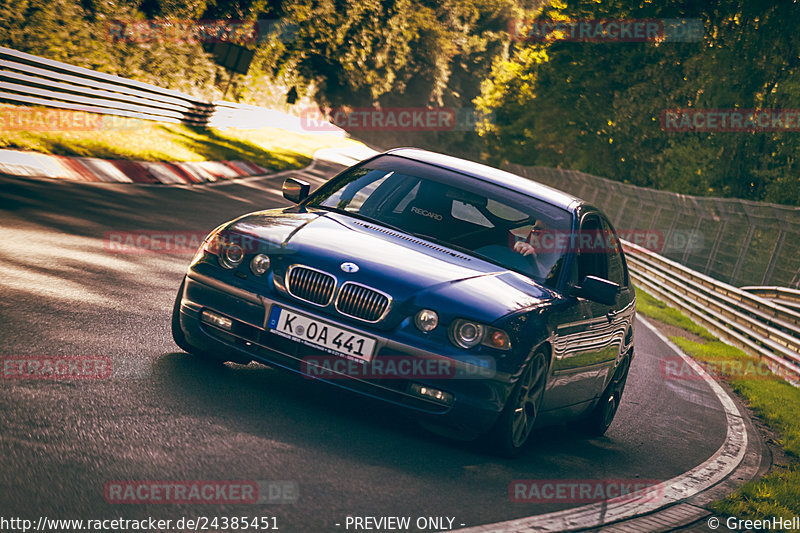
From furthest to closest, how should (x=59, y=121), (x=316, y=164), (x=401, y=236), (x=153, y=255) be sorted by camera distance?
(x=316, y=164), (x=59, y=121), (x=153, y=255), (x=401, y=236)

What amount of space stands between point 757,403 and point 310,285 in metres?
7.56

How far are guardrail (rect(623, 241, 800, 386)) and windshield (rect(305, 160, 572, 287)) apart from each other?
8262 millimetres

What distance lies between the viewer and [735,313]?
58.0 feet

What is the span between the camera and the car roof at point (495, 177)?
23.9 feet

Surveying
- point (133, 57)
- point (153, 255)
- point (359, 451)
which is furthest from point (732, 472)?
point (133, 57)

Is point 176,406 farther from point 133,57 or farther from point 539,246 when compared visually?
point 133,57

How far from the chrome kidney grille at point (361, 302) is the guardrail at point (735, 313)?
32.3 ft

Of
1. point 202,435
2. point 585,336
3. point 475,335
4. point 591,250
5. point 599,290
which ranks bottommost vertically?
point 202,435

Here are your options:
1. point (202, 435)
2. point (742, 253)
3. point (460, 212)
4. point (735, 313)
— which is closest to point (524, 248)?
point (460, 212)

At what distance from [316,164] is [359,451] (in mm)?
33343

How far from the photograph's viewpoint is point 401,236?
6.64 meters

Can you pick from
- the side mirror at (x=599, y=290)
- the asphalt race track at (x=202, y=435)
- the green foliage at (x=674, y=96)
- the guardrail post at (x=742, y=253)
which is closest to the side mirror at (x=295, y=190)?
→ the asphalt race track at (x=202, y=435)

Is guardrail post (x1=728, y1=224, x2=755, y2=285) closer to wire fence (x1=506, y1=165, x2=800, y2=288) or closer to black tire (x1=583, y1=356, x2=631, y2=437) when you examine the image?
wire fence (x1=506, y1=165, x2=800, y2=288)

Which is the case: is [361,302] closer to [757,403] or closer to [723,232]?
[757,403]
